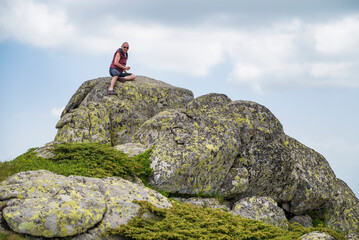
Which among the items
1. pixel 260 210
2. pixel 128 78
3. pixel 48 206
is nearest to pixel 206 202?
pixel 260 210

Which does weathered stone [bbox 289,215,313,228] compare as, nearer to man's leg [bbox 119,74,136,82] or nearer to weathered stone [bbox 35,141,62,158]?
weathered stone [bbox 35,141,62,158]

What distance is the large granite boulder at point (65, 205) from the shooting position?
1079 cm

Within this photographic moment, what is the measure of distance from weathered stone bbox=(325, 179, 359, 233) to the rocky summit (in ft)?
0.20

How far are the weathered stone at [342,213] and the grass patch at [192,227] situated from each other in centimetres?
1020

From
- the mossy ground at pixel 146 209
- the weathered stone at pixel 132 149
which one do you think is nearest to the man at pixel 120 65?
the weathered stone at pixel 132 149

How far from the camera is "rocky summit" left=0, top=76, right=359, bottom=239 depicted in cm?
1145

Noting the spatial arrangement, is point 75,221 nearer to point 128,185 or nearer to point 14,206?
point 14,206

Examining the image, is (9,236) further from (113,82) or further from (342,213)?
(342,213)

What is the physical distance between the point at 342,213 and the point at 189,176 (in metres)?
11.7

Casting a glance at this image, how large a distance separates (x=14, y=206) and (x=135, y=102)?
1666cm

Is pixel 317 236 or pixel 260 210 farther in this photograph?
pixel 260 210

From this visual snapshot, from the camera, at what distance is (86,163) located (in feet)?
52.4

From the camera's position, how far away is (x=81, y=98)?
29609mm

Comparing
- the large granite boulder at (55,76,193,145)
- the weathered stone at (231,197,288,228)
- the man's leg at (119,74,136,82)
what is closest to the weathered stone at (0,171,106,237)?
the weathered stone at (231,197,288,228)
